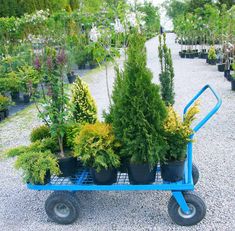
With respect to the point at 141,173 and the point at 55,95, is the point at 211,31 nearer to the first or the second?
the point at 55,95

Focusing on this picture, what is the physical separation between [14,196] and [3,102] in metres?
3.61

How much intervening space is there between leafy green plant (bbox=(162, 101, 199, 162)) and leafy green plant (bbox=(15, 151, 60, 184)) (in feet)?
3.02

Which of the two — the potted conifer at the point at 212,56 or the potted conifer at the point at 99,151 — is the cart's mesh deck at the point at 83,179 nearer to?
the potted conifer at the point at 99,151

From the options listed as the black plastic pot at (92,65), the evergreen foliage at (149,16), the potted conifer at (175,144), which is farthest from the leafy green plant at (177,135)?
the evergreen foliage at (149,16)

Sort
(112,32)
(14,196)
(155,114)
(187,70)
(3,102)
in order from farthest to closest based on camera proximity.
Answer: (187,70) < (3,102) < (112,32) < (14,196) < (155,114)

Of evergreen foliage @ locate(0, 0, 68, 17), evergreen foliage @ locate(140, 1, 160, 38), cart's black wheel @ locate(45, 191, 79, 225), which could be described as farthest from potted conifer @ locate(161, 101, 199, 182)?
evergreen foliage @ locate(140, 1, 160, 38)

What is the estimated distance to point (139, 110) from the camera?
2596mm

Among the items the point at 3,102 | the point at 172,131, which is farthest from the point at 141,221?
the point at 3,102

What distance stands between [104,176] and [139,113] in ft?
2.06

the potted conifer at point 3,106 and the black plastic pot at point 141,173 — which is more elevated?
the black plastic pot at point 141,173

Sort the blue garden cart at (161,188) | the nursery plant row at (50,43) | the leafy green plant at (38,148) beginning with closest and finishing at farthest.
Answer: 1. the blue garden cart at (161,188)
2. the leafy green plant at (38,148)
3. the nursery plant row at (50,43)

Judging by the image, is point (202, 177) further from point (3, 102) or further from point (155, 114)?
point (3, 102)

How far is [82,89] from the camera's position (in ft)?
10.8

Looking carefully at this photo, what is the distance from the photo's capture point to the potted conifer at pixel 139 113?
2602mm
